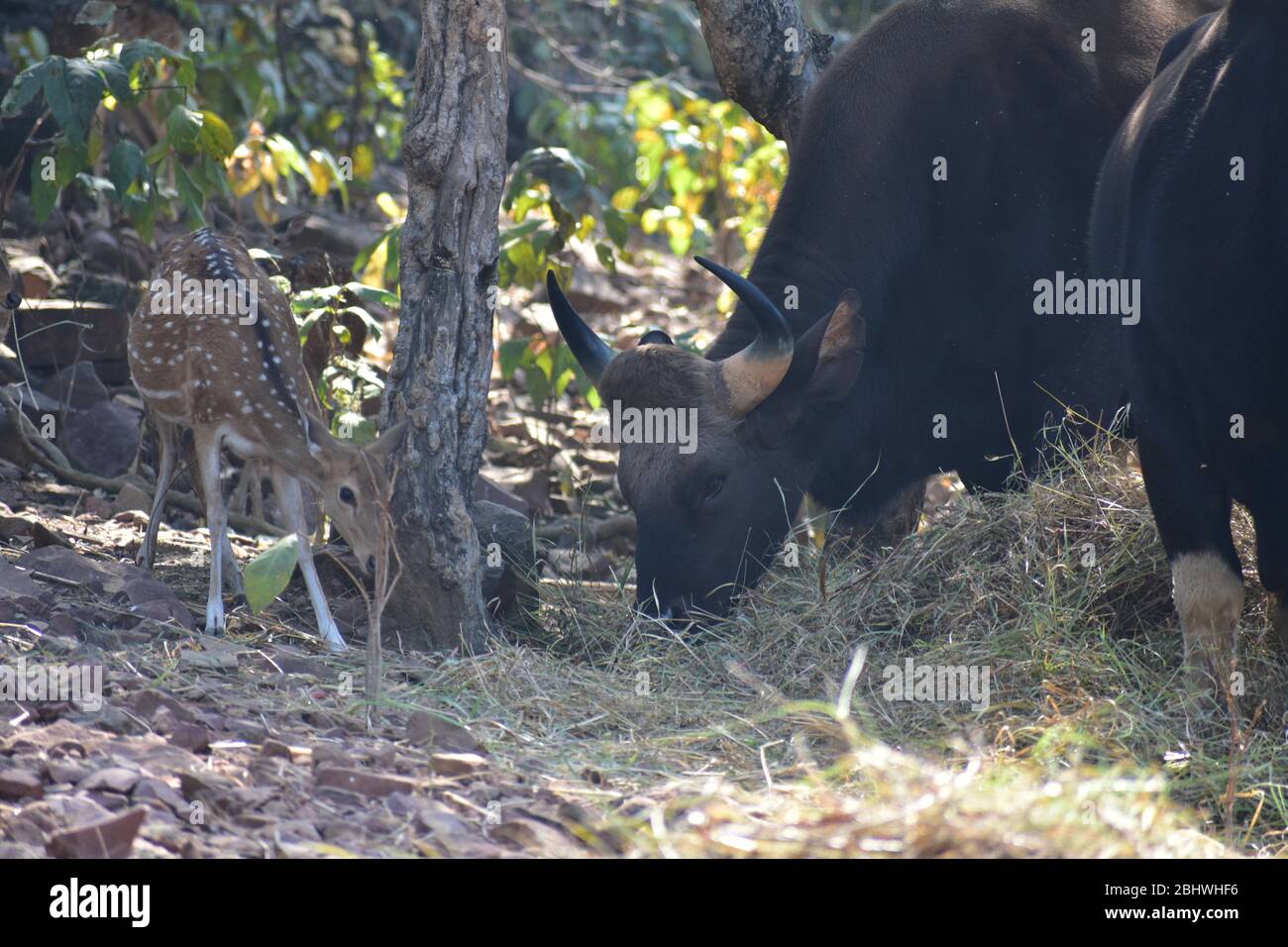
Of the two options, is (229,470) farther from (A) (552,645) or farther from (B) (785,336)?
(B) (785,336)

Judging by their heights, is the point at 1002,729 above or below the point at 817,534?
below

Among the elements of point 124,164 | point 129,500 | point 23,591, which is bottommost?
point 23,591

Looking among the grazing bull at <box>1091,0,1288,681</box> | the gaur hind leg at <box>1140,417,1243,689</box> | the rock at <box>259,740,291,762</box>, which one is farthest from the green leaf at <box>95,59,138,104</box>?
the gaur hind leg at <box>1140,417,1243,689</box>

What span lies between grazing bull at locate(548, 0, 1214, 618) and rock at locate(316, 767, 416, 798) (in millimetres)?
2298

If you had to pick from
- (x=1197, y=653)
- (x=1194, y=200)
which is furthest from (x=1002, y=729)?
(x=1194, y=200)

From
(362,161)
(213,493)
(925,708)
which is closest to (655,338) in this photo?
(213,493)

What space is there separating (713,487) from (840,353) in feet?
2.23

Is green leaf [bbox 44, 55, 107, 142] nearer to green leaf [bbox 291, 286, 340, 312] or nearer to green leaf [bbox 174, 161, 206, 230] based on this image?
green leaf [bbox 174, 161, 206, 230]

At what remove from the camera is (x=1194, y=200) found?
4.27 m

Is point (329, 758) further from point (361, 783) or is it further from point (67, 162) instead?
point (67, 162)

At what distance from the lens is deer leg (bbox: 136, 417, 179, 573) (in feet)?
17.9

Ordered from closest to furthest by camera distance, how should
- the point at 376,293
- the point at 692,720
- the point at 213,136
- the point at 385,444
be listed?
the point at 692,720, the point at 385,444, the point at 376,293, the point at 213,136

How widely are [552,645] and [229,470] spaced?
223 cm

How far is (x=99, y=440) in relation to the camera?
271 inches
